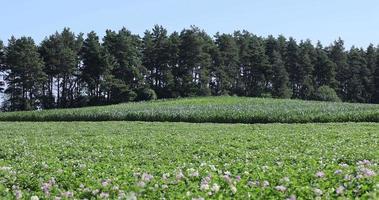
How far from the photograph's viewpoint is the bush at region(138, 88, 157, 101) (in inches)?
2896

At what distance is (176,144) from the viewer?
15867 millimetres

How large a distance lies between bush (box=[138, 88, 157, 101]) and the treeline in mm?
139

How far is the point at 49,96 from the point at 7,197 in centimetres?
7161

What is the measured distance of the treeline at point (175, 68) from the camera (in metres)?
72.8

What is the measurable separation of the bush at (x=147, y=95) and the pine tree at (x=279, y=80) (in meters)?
22.6

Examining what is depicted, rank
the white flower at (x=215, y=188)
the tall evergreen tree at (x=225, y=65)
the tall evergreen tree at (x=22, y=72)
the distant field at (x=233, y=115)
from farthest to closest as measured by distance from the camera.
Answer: the tall evergreen tree at (x=225, y=65)
the tall evergreen tree at (x=22, y=72)
the distant field at (x=233, y=115)
the white flower at (x=215, y=188)

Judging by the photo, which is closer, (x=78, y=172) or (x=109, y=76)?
(x=78, y=172)

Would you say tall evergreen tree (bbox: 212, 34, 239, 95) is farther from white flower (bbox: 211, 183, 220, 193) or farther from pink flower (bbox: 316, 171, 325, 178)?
white flower (bbox: 211, 183, 220, 193)

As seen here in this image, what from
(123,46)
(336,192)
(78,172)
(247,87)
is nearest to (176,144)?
(78,172)

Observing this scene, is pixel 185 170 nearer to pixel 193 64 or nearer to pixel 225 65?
pixel 193 64

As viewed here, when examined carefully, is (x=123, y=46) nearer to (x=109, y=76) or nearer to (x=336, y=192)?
(x=109, y=76)

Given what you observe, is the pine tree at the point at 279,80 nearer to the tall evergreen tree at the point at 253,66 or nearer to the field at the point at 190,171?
the tall evergreen tree at the point at 253,66

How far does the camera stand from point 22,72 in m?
70.2

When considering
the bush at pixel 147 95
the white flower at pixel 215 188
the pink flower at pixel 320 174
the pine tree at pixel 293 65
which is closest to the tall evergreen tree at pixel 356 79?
the pine tree at pixel 293 65
